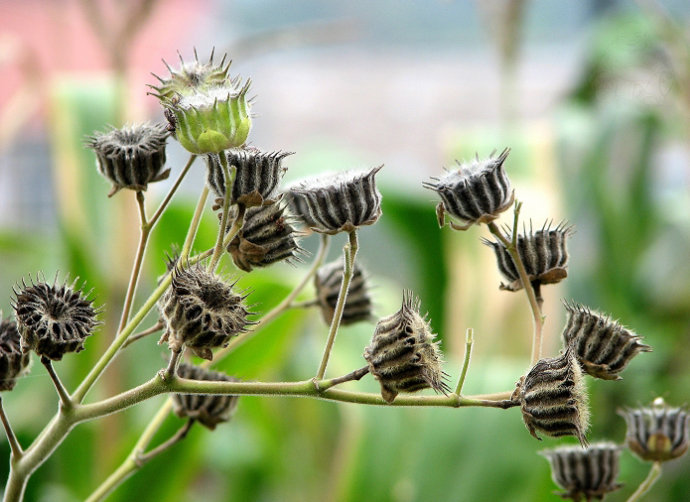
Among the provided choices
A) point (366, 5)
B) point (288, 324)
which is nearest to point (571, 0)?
point (366, 5)

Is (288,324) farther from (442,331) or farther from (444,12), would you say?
(444,12)

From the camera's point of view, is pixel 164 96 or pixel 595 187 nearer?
pixel 164 96

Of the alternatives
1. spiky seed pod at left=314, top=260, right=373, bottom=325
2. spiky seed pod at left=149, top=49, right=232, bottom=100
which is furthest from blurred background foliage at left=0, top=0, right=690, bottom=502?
spiky seed pod at left=149, top=49, right=232, bottom=100

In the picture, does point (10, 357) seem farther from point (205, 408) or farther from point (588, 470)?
point (588, 470)

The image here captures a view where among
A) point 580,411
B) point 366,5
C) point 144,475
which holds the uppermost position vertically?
point 366,5

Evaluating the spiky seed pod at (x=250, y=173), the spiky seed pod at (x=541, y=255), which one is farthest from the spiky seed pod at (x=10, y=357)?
the spiky seed pod at (x=541, y=255)

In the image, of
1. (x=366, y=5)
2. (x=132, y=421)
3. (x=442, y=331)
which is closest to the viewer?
(x=132, y=421)

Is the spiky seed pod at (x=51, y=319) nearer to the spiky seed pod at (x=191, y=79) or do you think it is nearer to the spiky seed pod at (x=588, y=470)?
the spiky seed pod at (x=191, y=79)
